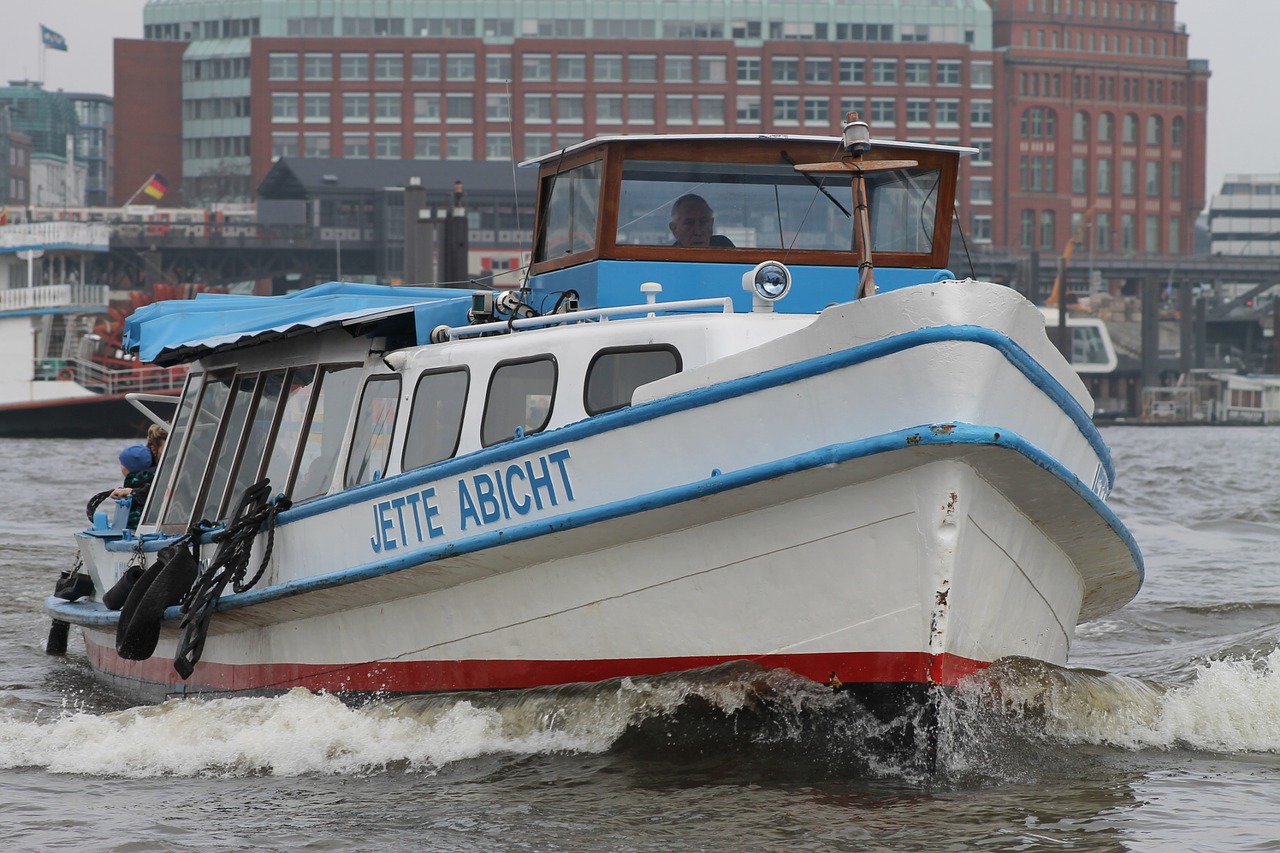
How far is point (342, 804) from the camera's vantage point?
25.4ft

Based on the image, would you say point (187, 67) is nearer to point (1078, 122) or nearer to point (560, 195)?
point (1078, 122)

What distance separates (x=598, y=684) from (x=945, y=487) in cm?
214

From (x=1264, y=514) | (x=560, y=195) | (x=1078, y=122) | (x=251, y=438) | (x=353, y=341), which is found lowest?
(x=1264, y=514)

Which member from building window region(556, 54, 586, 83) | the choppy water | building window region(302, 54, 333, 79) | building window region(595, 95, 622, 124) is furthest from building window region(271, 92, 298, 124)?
the choppy water

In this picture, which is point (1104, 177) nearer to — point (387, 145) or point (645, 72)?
point (645, 72)

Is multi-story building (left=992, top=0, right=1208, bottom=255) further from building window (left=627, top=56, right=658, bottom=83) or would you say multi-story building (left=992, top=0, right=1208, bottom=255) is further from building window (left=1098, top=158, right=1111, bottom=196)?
building window (left=627, top=56, right=658, bottom=83)

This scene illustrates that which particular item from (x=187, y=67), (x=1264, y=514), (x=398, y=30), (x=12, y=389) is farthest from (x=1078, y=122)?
(x=1264, y=514)

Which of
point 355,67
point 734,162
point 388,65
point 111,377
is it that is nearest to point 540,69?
point 388,65

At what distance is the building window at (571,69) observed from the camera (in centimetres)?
10444

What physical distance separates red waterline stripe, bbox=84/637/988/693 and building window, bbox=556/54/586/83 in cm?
9655

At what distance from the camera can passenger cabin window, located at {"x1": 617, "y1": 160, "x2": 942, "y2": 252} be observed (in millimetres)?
9656

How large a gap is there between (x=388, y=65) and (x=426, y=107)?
3666 mm

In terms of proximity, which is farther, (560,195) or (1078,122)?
(1078,122)

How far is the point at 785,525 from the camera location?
7.45 meters
